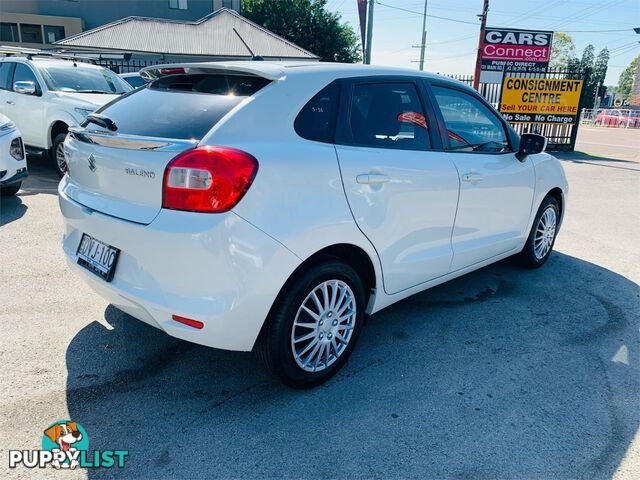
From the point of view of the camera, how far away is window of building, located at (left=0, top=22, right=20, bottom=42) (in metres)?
37.2

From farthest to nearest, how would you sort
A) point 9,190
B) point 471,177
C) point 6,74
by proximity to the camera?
point 6,74
point 9,190
point 471,177

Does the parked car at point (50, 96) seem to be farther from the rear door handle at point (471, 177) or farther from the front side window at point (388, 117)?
the rear door handle at point (471, 177)

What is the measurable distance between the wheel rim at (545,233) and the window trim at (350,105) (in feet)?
6.46

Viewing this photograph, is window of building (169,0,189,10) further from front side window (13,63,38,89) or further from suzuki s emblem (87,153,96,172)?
suzuki s emblem (87,153,96,172)

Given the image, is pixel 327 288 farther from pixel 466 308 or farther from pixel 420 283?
pixel 466 308

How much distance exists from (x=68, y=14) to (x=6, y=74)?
33471 mm

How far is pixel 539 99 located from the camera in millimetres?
14789

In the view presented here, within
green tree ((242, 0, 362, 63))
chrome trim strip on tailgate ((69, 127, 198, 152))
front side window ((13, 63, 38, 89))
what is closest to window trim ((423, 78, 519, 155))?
chrome trim strip on tailgate ((69, 127, 198, 152))

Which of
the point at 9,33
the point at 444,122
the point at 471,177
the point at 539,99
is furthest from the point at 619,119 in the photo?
the point at 9,33

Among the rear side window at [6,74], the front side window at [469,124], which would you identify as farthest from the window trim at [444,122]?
the rear side window at [6,74]

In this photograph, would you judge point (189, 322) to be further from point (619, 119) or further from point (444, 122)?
point (619, 119)

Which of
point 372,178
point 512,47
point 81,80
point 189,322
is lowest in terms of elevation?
point 189,322

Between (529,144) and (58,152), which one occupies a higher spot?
(529,144)

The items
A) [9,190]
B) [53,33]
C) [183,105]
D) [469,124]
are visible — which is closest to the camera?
[183,105]
